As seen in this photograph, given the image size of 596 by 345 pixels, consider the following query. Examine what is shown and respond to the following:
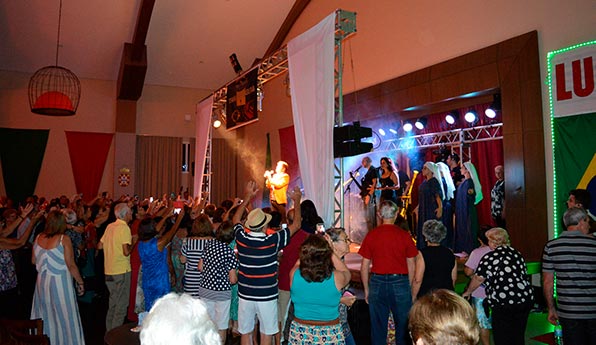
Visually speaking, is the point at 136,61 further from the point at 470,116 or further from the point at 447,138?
the point at 470,116

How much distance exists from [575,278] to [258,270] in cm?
234

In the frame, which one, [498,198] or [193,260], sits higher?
[498,198]

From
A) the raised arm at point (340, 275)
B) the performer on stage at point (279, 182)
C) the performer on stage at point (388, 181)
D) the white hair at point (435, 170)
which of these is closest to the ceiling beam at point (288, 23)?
the performer on stage at point (279, 182)

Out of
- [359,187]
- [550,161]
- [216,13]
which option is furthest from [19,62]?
[550,161]

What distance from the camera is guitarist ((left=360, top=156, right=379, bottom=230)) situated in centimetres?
927

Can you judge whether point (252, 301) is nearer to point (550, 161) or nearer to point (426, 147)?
point (550, 161)

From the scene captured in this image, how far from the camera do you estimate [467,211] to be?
7.37m

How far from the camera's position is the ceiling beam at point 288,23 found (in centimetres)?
1216

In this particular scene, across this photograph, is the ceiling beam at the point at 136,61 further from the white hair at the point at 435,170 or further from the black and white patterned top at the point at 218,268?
the black and white patterned top at the point at 218,268

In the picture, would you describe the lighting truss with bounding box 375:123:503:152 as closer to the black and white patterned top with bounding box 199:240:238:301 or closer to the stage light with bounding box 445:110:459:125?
the stage light with bounding box 445:110:459:125

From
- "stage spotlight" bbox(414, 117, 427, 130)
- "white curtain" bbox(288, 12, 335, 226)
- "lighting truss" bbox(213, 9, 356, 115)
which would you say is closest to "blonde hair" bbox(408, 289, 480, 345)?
"white curtain" bbox(288, 12, 335, 226)

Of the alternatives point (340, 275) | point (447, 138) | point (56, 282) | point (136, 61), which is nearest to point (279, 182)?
point (447, 138)

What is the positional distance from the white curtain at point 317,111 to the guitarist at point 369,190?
366 cm

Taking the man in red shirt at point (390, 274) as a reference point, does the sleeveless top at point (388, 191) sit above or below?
above
